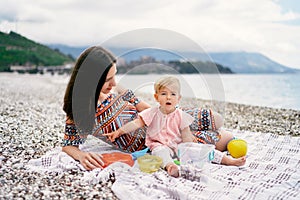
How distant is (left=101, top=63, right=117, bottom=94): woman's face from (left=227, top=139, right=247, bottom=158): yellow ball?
4.44 ft

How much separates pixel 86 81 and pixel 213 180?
1.42 m

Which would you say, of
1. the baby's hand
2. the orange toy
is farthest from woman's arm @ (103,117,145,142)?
the orange toy

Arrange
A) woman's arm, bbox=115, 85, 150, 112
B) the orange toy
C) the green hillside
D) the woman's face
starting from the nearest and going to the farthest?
the orange toy
the woman's face
woman's arm, bbox=115, 85, 150, 112
the green hillside

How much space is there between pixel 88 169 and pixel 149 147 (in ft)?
2.00

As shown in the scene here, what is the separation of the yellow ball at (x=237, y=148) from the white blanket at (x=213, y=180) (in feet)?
0.36

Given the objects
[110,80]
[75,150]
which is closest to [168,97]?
[110,80]

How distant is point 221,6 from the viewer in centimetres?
2264

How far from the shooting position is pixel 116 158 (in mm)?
2975

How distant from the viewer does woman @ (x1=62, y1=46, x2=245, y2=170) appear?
2.97m

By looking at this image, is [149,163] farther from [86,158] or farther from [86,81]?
[86,81]

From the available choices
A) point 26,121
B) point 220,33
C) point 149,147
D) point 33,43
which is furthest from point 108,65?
point 33,43

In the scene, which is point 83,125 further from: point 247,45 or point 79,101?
point 247,45

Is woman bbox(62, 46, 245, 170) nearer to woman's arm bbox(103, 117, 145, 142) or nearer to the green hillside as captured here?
woman's arm bbox(103, 117, 145, 142)

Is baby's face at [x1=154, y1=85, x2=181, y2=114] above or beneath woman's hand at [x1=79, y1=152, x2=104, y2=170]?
above
